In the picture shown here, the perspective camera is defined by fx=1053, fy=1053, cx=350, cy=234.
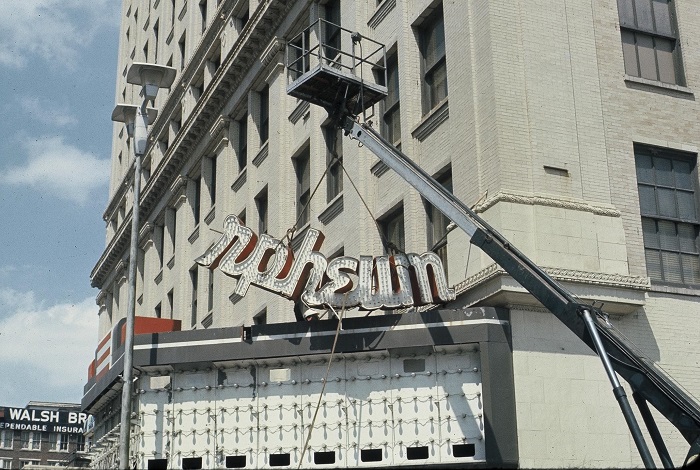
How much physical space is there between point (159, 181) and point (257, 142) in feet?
41.7

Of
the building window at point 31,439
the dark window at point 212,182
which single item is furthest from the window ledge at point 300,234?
the building window at point 31,439

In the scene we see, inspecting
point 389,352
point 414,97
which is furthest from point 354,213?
point 389,352

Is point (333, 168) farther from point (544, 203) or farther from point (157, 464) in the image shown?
point (157, 464)

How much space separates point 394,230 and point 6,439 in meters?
117

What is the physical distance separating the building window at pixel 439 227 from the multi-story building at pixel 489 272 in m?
0.07

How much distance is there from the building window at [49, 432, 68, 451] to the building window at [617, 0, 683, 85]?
393 feet

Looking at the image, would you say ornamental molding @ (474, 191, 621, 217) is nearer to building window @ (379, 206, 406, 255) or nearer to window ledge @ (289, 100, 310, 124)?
building window @ (379, 206, 406, 255)

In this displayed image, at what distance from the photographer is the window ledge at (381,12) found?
30.1 m

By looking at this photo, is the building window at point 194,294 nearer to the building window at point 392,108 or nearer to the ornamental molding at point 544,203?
the building window at point 392,108

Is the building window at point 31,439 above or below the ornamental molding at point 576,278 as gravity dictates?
above

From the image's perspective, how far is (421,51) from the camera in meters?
28.4

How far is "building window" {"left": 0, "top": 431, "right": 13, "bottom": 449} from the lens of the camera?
13250cm

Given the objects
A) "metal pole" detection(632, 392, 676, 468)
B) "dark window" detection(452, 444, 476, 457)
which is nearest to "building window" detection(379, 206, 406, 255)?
"dark window" detection(452, 444, 476, 457)

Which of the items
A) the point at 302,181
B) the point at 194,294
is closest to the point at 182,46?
the point at 194,294
